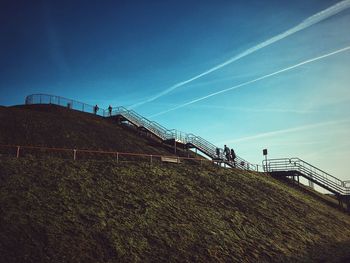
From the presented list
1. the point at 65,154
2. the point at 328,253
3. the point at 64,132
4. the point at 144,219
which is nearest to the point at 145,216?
the point at 144,219

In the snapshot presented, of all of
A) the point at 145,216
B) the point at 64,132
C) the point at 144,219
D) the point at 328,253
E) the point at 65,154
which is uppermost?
the point at 64,132

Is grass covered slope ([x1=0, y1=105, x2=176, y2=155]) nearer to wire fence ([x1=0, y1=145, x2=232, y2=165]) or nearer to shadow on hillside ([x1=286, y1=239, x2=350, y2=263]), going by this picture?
wire fence ([x1=0, y1=145, x2=232, y2=165])

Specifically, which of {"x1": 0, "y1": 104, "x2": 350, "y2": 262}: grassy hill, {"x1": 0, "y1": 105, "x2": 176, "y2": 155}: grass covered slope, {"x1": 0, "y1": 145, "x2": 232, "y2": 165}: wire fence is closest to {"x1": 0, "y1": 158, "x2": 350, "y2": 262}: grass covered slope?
{"x1": 0, "y1": 104, "x2": 350, "y2": 262}: grassy hill

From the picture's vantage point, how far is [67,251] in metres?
11.4

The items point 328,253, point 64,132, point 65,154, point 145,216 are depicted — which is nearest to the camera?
point 145,216

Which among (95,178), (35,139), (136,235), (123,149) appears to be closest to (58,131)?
(35,139)

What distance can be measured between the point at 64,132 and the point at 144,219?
1740cm

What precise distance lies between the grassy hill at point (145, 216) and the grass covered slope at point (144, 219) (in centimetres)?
5

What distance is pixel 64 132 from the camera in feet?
97.2

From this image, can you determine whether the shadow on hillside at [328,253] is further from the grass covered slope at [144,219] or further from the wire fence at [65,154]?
the wire fence at [65,154]

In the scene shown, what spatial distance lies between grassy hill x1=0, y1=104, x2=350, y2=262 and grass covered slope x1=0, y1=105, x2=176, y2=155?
0.25 meters

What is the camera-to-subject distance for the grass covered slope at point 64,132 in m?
26.3

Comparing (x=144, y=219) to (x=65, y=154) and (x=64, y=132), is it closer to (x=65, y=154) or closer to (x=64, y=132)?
(x=65, y=154)

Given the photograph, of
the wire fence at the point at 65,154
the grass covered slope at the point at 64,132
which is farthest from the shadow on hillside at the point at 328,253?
the grass covered slope at the point at 64,132
